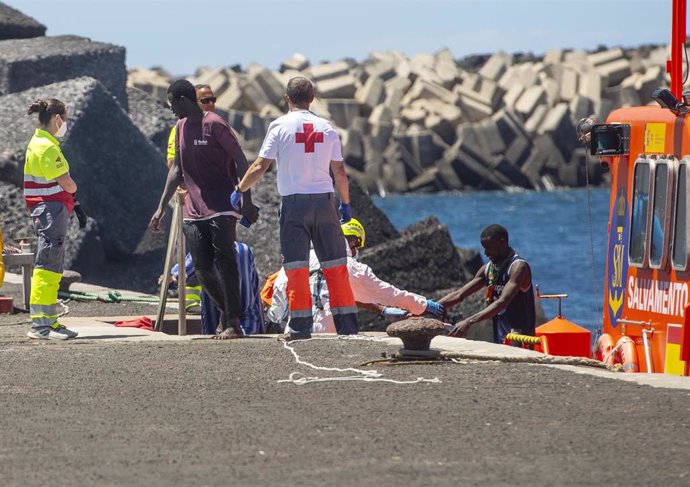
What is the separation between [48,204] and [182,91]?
135cm

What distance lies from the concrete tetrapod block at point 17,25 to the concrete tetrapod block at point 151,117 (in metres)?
2.91

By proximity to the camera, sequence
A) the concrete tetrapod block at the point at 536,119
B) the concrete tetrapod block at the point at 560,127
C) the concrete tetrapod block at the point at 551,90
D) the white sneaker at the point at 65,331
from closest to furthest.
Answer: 1. the white sneaker at the point at 65,331
2. the concrete tetrapod block at the point at 560,127
3. the concrete tetrapod block at the point at 536,119
4. the concrete tetrapod block at the point at 551,90

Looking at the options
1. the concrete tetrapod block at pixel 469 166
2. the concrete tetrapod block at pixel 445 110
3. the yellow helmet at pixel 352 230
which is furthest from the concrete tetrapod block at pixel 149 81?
the yellow helmet at pixel 352 230

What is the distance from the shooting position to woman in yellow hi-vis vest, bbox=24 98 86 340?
1166cm

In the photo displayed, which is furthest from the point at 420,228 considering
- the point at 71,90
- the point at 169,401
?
the point at 169,401

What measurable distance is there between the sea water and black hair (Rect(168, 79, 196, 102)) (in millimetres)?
19994

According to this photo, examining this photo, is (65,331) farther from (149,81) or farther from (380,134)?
(149,81)

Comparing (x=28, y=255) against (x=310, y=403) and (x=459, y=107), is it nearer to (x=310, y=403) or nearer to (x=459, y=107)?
(x=310, y=403)

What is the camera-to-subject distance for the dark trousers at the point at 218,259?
37.2ft

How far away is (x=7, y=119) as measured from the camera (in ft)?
69.3

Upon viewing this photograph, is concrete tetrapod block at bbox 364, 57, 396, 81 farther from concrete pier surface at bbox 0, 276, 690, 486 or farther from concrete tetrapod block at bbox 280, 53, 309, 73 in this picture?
concrete pier surface at bbox 0, 276, 690, 486

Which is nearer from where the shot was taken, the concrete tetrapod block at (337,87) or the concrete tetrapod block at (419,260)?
the concrete tetrapod block at (419,260)

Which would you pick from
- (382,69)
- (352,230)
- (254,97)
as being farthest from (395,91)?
(352,230)

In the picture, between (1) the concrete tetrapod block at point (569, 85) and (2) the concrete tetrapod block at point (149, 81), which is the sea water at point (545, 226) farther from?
(2) the concrete tetrapod block at point (149, 81)
